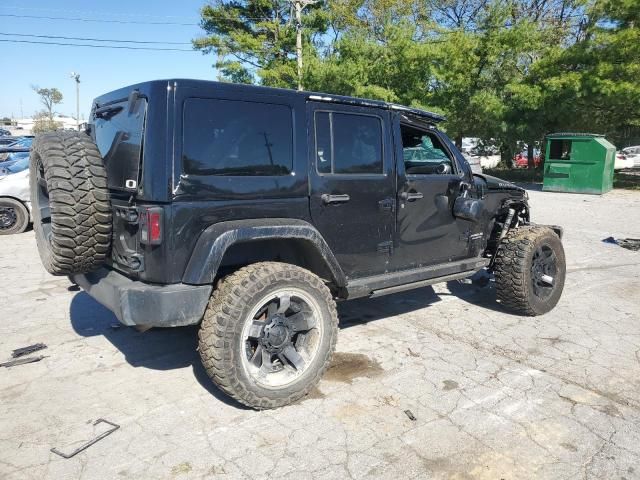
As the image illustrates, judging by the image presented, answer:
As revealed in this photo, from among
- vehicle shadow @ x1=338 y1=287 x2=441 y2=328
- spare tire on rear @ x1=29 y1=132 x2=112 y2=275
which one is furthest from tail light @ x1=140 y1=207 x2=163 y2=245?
vehicle shadow @ x1=338 y1=287 x2=441 y2=328

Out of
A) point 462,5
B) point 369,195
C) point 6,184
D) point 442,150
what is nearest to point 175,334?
point 369,195

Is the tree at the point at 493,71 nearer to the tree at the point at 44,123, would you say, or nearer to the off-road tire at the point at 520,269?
the off-road tire at the point at 520,269

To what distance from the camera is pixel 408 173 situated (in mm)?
4270

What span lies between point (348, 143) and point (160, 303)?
1814 millimetres

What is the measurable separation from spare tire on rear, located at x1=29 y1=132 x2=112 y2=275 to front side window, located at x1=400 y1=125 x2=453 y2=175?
234cm

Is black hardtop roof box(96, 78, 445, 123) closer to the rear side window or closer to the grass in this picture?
the rear side window

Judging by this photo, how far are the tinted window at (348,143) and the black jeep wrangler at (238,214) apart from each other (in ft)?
0.04

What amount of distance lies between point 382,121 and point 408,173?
482 millimetres

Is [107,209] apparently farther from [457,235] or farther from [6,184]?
[6,184]

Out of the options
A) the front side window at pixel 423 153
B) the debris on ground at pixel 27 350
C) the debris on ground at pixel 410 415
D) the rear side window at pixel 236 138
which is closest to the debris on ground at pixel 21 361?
the debris on ground at pixel 27 350

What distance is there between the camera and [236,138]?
3.30 metres

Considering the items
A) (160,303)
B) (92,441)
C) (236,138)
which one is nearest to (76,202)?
(160,303)

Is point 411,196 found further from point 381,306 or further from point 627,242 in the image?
point 627,242

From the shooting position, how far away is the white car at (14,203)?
948 cm
